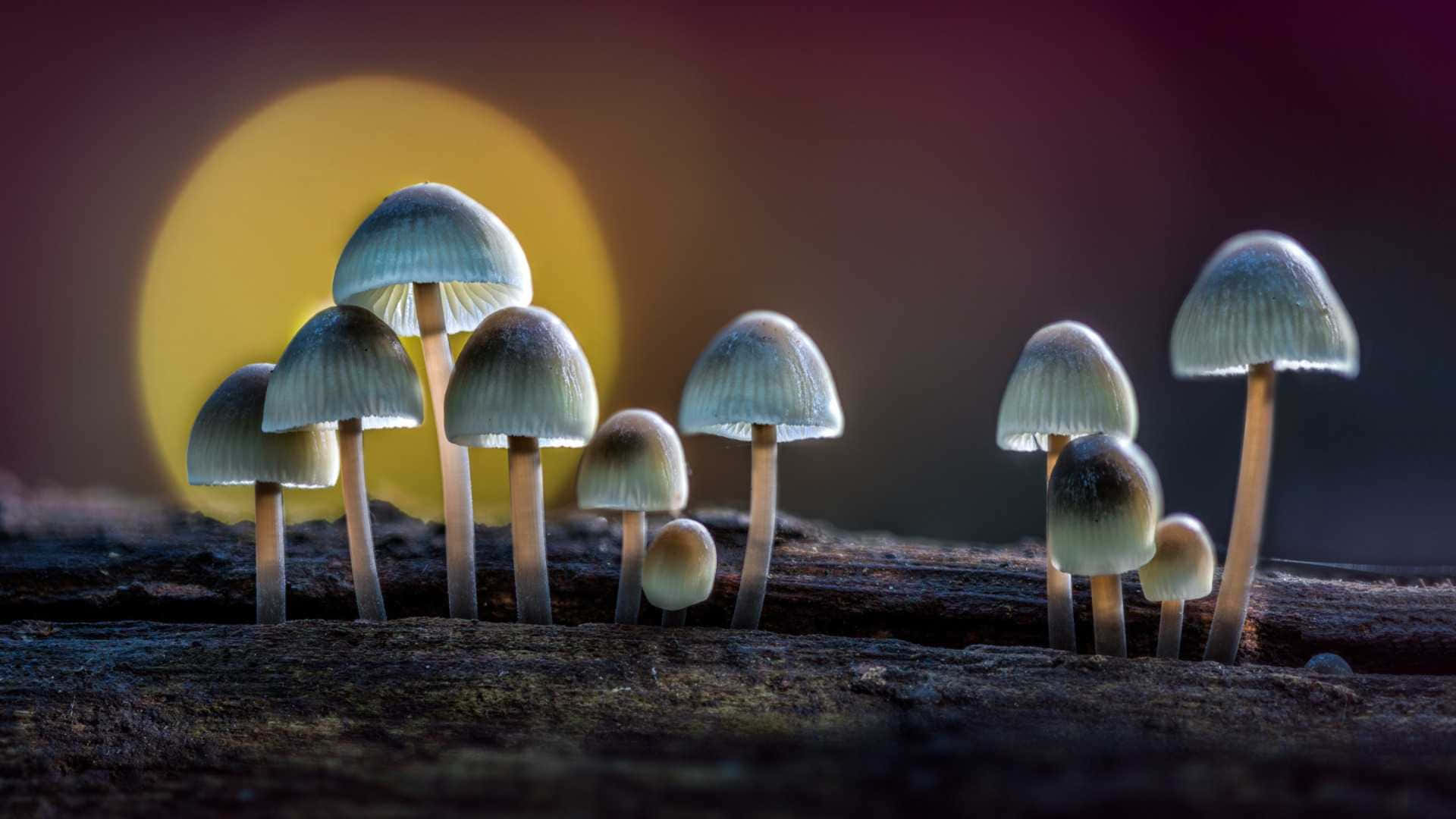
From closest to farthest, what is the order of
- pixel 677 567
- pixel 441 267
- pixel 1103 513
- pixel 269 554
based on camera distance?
1. pixel 1103 513
2. pixel 441 267
3. pixel 677 567
4. pixel 269 554

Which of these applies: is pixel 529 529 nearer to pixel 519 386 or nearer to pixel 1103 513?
pixel 519 386

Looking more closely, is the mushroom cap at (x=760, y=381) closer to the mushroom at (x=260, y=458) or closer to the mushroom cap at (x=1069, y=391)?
the mushroom cap at (x=1069, y=391)

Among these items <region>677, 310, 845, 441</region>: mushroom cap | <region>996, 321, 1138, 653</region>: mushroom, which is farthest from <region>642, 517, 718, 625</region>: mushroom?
<region>996, 321, 1138, 653</region>: mushroom

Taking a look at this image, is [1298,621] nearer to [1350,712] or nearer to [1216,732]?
[1350,712]

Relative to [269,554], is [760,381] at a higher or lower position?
higher

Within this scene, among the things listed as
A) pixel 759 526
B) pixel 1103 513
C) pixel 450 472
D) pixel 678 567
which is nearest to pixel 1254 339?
pixel 1103 513

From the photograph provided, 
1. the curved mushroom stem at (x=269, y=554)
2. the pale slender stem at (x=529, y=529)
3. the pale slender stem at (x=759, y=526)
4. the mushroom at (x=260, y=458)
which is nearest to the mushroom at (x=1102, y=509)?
the pale slender stem at (x=759, y=526)
